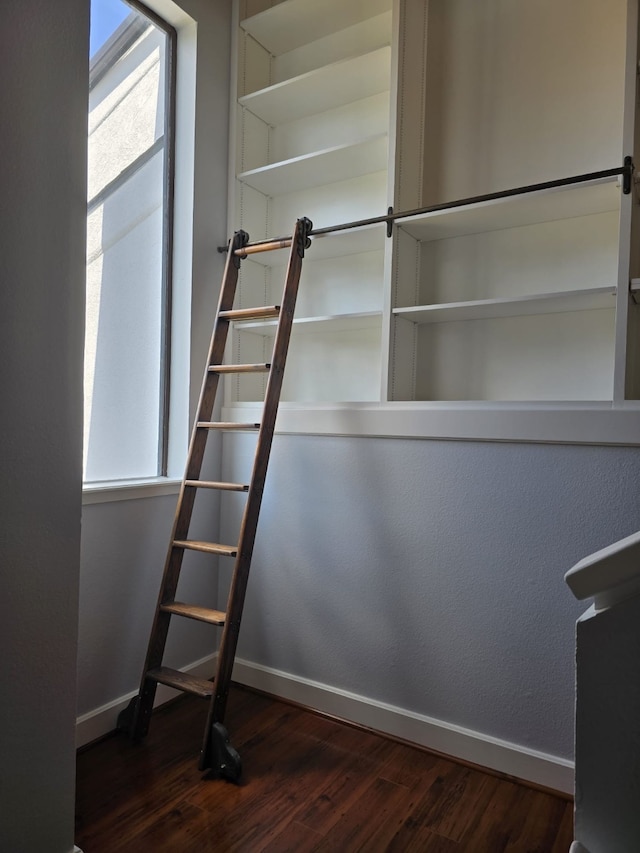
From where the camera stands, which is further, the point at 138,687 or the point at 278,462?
the point at 278,462

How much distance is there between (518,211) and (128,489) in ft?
5.84

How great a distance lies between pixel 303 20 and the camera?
101 inches

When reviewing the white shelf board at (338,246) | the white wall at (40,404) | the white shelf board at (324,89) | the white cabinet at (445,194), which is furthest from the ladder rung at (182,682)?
the white shelf board at (324,89)

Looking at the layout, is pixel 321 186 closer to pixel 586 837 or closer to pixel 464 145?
pixel 464 145

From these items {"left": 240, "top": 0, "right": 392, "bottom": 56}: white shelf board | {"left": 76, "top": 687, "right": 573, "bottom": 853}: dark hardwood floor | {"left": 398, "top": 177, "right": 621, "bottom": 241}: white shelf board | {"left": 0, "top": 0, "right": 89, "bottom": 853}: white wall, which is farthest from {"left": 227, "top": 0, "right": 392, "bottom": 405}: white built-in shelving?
{"left": 76, "top": 687, "right": 573, "bottom": 853}: dark hardwood floor

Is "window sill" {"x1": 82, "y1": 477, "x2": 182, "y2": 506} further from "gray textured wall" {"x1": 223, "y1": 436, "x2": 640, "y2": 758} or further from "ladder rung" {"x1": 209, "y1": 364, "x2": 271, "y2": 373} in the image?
"ladder rung" {"x1": 209, "y1": 364, "x2": 271, "y2": 373}

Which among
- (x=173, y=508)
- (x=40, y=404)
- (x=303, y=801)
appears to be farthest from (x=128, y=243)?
(x=303, y=801)

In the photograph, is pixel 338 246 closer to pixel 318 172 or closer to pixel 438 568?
pixel 318 172

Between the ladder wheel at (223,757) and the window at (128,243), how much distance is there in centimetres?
105

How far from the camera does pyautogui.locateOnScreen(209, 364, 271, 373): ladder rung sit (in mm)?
2094

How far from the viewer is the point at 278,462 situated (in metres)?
2.47

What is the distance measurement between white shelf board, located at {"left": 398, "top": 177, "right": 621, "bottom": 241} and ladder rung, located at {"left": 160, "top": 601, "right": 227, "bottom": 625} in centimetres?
161

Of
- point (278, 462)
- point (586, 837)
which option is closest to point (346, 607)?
point (278, 462)

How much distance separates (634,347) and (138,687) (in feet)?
7.31
